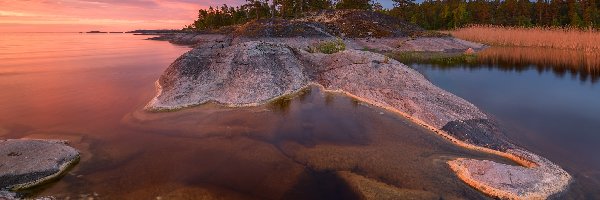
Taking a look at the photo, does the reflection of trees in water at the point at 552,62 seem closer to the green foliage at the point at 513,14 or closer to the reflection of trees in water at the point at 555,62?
the reflection of trees in water at the point at 555,62

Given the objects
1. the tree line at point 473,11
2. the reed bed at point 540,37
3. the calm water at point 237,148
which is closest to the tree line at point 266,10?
the tree line at point 473,11

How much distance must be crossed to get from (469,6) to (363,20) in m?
60.9

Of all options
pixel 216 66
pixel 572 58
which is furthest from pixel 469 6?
pixel 216 66

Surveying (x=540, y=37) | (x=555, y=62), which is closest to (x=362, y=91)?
(x=555, y=62)

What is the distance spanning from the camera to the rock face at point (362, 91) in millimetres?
8453

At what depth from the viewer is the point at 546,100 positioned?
18.0m

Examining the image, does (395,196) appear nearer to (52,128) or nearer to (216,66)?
(52,128)

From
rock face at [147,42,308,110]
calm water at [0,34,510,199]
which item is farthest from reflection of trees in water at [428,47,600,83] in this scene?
calm water at [0,34,510,199]

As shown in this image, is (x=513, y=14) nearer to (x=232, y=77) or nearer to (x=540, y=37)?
(x=540, y=37)

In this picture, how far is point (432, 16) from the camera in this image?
96.7 meters

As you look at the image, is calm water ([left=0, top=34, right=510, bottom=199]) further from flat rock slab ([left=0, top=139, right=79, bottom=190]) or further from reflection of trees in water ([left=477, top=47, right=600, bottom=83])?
reflection of trees in water ([left=477, top=47, right=600, bottom=83])

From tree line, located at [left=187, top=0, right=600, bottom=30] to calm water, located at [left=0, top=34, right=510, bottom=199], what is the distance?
63.4m

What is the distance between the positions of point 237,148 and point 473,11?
98.3 meters

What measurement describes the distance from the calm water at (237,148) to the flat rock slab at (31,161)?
329mm
